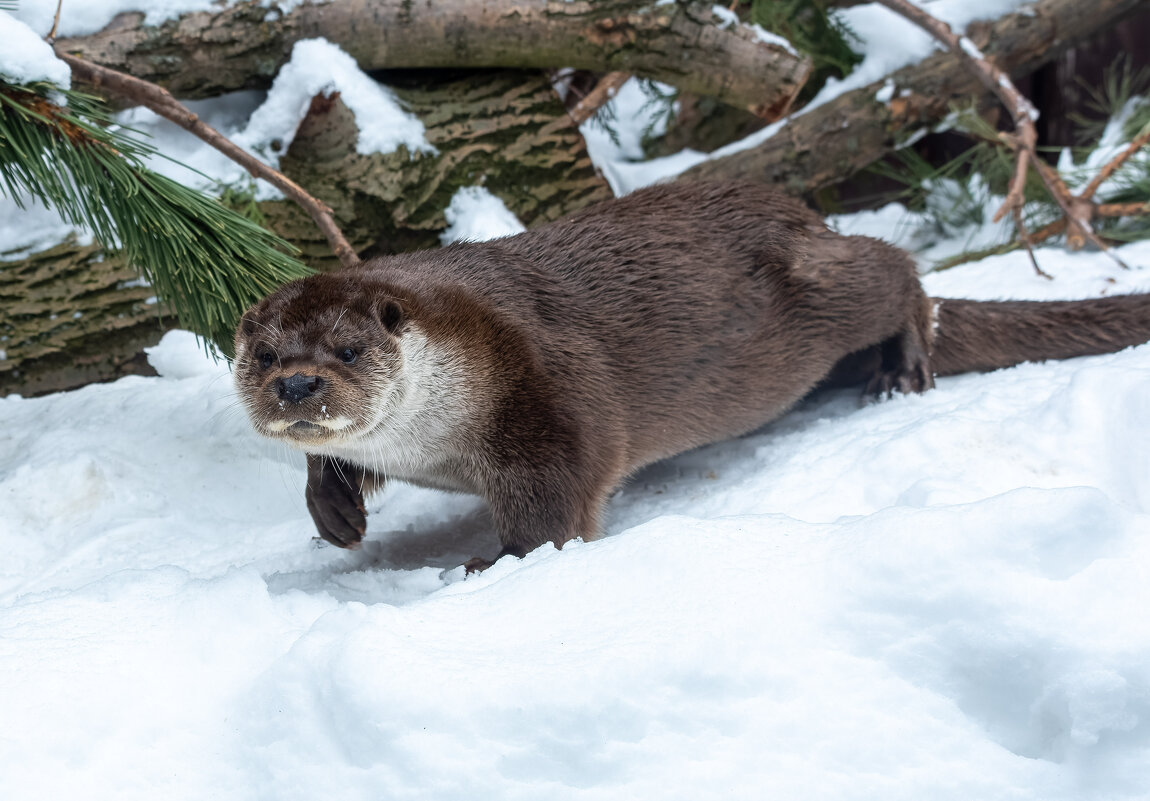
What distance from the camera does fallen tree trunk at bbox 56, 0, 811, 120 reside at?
3354 mm

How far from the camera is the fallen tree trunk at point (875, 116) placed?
4.53m

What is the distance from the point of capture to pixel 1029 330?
3.06 meters

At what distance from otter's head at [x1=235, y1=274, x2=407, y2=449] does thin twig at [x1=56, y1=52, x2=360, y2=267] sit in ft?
1.81

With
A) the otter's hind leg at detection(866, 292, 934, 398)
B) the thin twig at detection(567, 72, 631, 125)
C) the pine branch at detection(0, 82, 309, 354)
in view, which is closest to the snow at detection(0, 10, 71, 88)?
the pine branch at detection(0, 82, 309, 354)

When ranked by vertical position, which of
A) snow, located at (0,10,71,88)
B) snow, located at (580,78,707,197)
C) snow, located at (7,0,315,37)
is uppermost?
snow, located at (0,10,71,88)

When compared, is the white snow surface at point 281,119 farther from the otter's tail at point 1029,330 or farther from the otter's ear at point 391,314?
the otter's tail at point 1029,330

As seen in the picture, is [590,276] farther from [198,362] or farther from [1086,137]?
[1086,137]

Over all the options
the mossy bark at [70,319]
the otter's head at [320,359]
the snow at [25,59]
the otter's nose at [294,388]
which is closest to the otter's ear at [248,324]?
the otter's head at [320,359]

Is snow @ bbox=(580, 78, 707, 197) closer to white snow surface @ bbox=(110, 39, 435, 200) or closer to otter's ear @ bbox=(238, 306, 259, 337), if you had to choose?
white snow surface @ bbox=(110, 39, 435, 200)

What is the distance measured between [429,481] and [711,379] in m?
0.80

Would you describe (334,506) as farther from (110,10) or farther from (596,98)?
(596,98)

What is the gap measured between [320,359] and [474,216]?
1.63m

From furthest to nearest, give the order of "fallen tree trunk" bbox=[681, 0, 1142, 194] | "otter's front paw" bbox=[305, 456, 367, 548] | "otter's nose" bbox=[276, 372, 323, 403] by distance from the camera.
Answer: "fallen tree trunk" bbox=[681, 0, 1142, 194], "otter's front paw" bbox=[305, 456, 367, 548], "otter's nose" bbox=[276, 372, 323, 403]

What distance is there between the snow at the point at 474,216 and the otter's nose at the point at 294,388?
1.63 metres
